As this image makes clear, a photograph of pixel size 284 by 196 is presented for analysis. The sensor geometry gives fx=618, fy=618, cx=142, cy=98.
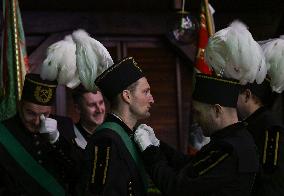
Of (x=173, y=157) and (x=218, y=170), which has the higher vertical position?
(x=218, y=170)

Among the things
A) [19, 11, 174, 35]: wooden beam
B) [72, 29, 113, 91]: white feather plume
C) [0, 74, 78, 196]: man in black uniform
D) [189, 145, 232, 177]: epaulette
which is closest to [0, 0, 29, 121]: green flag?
[0, 74, 78, 196]: man in black uniform

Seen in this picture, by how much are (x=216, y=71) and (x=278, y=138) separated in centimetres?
66

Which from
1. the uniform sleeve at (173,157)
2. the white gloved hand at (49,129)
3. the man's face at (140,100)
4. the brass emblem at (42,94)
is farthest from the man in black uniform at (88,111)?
the man's face at (140,100)

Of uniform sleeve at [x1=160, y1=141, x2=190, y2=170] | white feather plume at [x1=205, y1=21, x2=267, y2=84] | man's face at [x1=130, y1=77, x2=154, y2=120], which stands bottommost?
uniform sleeve at [x1=160, y1=141, x2=190, y2=170]

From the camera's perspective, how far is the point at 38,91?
16.2ft

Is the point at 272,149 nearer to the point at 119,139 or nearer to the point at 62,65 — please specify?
the point at 119,139

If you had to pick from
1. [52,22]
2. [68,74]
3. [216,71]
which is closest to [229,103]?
[216,71]

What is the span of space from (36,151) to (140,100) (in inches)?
49.3

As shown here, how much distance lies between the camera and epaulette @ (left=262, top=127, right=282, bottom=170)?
14.4 ft

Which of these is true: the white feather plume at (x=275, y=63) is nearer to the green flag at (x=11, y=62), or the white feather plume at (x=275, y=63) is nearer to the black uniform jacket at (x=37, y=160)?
the black uniform jacket at (x=37, y=160)

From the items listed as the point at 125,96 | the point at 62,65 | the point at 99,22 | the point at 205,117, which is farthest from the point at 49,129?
the point at 99,22

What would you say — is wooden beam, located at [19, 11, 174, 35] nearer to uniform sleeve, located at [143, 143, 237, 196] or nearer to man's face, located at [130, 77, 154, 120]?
man's face, located at [130, 77, 154, 120]

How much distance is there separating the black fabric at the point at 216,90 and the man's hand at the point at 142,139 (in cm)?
40

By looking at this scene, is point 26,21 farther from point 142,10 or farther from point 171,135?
point 171,135
